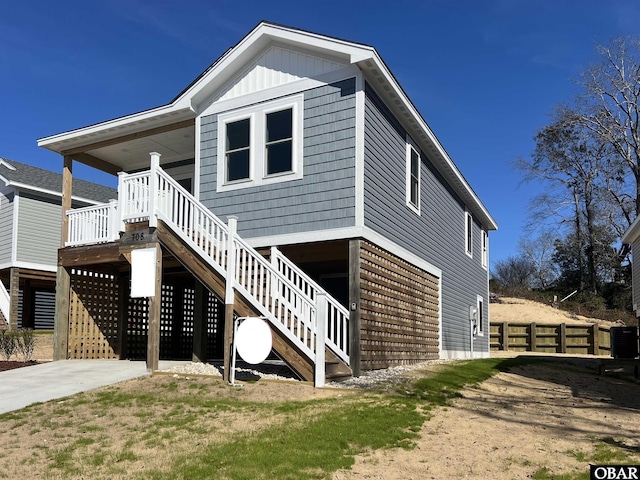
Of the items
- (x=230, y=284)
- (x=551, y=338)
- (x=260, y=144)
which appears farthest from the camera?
(x=551, y=338)

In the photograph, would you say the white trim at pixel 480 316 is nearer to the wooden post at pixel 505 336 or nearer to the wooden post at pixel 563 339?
the wooden post at pixel 505 336

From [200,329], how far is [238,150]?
3780 mm

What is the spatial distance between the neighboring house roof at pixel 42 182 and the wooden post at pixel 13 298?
3046mm

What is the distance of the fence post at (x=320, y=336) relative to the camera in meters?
8.47

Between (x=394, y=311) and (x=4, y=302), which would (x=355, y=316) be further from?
(x=4, y=302)

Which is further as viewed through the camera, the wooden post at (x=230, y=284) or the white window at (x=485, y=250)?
the white window at (x=485, y=250)

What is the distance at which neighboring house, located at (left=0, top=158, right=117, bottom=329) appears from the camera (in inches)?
786

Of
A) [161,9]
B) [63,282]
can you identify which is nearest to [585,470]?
[63,282]

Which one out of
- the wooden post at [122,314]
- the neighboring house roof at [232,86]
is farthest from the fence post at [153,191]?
the wooden post at [122,314]

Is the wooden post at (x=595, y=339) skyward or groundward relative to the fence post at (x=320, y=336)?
groundward

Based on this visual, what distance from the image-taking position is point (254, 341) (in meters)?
8.62

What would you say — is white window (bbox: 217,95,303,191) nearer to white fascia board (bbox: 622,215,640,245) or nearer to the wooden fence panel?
white fascia board (bbox: 622,215,640,245)

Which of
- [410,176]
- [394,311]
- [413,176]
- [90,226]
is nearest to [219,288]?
[394,311]

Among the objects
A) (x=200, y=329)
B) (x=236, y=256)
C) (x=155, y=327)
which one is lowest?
(x=200, y=329)
